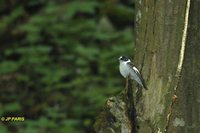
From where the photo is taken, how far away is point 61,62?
25.3ft

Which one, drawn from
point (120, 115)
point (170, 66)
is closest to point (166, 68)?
point (170, 66)

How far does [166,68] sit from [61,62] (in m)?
4.75

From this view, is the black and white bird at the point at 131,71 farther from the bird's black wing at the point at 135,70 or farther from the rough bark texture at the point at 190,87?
the rough bark texture at the point at 190,87

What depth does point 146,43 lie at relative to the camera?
315cm

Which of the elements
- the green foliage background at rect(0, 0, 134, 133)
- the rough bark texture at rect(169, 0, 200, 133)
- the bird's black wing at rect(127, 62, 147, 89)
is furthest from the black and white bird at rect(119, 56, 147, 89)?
the green foliage background at rect(0, 0, 134, 133)

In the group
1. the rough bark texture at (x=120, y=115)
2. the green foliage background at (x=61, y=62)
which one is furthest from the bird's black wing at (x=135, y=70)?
the green foliage background at (x=61, y=62)

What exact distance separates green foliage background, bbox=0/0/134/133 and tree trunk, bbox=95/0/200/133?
9.45ft

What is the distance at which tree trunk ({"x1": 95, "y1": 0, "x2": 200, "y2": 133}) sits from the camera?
3016 mm

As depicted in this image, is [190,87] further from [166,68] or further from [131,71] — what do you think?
[131,71]

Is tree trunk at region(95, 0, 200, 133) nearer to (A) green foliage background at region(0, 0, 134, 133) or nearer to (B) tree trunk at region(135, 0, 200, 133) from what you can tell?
(B) tree trunk at region(135, 0, 200, 133)

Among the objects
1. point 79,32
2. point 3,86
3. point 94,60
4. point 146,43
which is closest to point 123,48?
point 94,60

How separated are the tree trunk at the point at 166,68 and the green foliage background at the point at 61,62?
288 centimetres

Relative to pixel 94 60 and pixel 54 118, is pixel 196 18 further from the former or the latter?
pixel 94 60

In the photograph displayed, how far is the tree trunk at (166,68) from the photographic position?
3.02 meters
